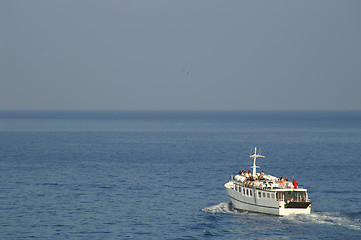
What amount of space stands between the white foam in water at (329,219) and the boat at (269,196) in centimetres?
93

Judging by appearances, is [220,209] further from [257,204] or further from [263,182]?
[263,182]

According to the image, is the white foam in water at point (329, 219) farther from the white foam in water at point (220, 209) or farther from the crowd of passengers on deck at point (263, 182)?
the white foam in water at point (220, 209)

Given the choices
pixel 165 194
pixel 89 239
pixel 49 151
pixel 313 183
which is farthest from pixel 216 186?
pixel 49 151

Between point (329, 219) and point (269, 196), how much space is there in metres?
7.99

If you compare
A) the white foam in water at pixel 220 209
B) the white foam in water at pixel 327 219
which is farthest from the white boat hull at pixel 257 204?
the white foam in water at pixel 220 209

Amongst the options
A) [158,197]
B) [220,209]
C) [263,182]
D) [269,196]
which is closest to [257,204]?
[269,196]

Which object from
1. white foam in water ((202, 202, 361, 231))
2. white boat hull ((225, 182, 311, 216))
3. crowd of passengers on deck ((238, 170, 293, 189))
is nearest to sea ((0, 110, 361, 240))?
white foam in water ((202, 202, 361, 231))

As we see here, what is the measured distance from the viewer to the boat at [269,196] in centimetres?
7175

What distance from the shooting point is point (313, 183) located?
102500 millimetres

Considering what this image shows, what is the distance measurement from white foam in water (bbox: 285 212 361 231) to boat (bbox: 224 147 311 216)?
926mm

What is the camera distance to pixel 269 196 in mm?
73125

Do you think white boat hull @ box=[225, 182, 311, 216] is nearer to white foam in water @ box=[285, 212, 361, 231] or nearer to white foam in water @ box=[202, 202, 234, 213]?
white foam in water @ box=[285, 212, 361, 231]

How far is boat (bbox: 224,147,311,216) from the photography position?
2825 inches

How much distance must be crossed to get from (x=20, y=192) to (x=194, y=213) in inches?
1256
